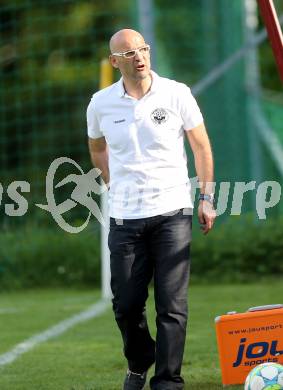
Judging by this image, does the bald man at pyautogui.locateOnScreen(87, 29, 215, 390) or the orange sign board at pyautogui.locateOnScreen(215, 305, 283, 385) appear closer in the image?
the bald man at pyautogui.locateOnScreen(87, 29, 215, 390)

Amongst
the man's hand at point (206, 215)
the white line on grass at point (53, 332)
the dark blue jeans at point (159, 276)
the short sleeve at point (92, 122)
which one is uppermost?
the short sleeve at point (92, 122)

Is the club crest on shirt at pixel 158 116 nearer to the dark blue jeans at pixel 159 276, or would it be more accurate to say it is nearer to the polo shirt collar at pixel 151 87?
the polo shirt collar at pixel 151 87

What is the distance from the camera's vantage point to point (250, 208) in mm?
14133

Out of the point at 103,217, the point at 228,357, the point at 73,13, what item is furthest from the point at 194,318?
the point at 73,13

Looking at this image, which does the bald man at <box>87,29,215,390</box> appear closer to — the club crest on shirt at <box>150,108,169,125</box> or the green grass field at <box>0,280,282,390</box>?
the club crest on shirt at <box>150,108,169,125</box>

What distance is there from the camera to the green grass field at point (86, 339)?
6.85 meters

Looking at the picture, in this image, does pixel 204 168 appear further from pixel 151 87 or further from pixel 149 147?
pixel 151 87

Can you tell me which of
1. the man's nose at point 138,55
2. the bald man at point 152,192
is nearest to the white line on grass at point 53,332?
the bald man at point 152,192

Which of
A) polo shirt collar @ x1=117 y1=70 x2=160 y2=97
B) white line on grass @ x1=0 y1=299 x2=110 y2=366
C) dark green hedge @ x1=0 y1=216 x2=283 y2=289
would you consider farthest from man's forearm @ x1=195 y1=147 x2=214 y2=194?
dark green hedge @ x1=0 y1=216 x2=283 y2=289

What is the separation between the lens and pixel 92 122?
6.41 m

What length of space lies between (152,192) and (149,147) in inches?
8.9

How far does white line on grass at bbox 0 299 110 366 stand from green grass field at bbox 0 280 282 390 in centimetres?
6

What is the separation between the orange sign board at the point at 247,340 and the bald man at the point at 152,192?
347mm

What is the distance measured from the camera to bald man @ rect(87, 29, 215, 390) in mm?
6141
